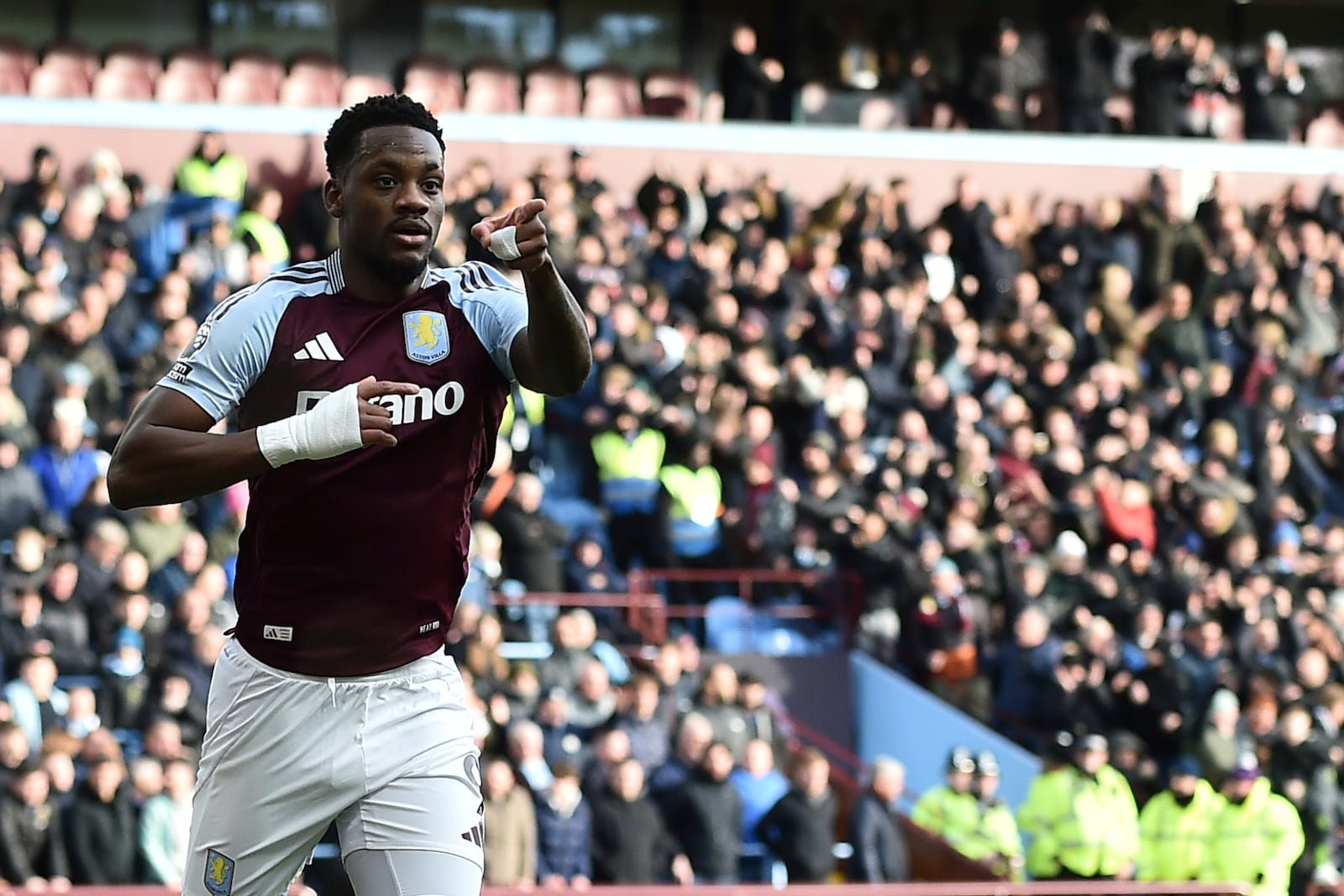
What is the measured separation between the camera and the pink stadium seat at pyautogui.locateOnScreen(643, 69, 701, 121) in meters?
21.2

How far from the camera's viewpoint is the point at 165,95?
19.8 metres

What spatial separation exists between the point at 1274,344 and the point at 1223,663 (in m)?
4.96

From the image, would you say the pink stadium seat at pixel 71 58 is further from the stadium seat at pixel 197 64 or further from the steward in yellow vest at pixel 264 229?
the steward in yellow vest at pixel 264 229

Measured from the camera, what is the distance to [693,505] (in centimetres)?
1470

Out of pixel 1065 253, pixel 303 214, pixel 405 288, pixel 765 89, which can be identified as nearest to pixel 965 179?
pixel 1065 253

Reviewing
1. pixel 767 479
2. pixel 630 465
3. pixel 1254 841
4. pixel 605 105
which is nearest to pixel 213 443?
pixel 1254 841

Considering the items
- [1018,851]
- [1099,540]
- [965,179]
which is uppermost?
[965,179]

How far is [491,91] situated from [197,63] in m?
2.89

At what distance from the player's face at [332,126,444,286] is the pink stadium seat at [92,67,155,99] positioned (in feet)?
51.9

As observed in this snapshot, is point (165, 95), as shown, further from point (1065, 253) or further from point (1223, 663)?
point (1223, 663)

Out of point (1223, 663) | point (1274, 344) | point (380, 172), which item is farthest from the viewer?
point (1274, 344)

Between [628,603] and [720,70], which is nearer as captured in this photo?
[628,603]

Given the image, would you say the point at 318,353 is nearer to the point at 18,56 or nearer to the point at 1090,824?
the point at 1090,824

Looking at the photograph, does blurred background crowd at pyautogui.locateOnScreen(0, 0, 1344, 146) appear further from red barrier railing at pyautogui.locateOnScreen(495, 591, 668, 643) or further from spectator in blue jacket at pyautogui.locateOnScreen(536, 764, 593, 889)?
spectator in blue jacket at pyautogui.locateOnScreen(536, 764, 593, 889)
